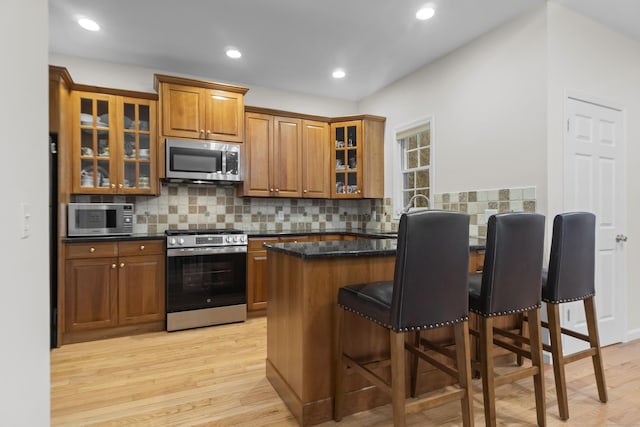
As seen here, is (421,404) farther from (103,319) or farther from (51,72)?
(51,72)

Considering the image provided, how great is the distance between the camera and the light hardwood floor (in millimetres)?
1925

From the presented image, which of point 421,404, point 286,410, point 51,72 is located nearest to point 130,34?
point 51,72

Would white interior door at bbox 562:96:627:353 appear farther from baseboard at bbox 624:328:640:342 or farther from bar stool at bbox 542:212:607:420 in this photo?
bar stool at bbox 542:212:607:420

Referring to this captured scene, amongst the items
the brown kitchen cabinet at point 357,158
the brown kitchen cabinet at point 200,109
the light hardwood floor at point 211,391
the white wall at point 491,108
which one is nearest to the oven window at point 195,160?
the brown kitchen cabinet at point 200,109

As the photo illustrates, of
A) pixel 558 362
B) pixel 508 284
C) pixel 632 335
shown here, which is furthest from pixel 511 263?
pixel 632 335

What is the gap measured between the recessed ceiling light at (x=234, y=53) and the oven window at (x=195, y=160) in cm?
101

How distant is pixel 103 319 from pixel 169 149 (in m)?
1.74

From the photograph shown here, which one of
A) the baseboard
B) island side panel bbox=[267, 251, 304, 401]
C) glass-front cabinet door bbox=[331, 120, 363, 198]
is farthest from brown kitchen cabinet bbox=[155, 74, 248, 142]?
the baseboard

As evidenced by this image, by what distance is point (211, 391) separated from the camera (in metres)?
2.23

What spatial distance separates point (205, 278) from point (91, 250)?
40.8 inches

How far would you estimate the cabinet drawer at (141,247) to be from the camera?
3.24 m

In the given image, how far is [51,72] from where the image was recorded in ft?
9.44

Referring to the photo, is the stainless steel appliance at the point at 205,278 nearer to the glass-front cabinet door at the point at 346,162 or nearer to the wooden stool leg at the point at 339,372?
the glass-front cabinet door at the point at 346,162

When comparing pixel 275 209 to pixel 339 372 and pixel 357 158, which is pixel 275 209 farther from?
pixel 339 372
